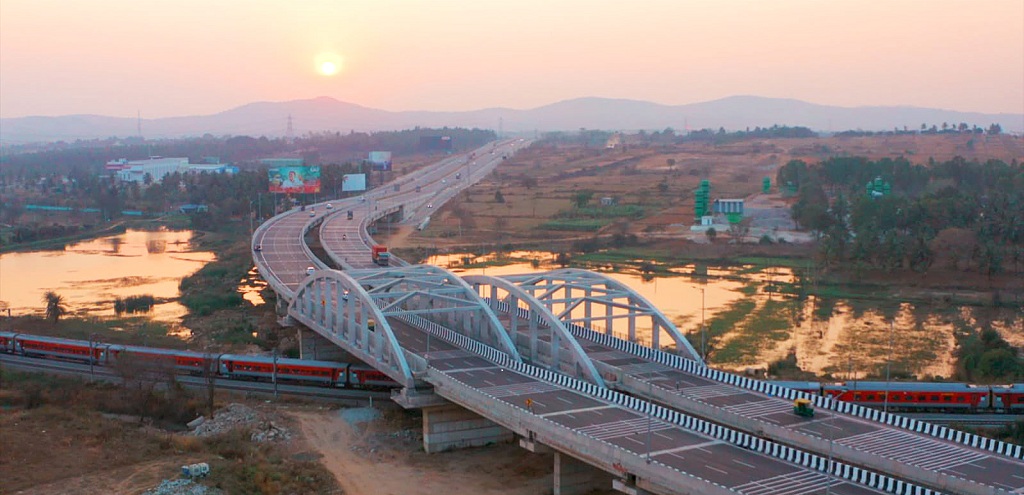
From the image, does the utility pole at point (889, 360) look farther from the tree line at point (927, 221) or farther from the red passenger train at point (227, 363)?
the red passenger train at point (227, 363)

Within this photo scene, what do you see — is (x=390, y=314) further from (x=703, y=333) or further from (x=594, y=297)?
(x=703, y=333)

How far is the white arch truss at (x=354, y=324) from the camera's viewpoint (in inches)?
Result: 1305

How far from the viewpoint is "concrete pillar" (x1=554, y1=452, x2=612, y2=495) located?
1026 inches

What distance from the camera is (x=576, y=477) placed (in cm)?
2630

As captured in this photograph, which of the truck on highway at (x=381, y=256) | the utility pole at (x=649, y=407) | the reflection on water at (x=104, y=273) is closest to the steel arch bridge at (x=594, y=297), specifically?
the utility pole at (x=649, y=407)

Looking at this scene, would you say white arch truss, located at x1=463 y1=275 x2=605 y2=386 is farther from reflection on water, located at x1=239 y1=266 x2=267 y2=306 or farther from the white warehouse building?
the white warehouse building

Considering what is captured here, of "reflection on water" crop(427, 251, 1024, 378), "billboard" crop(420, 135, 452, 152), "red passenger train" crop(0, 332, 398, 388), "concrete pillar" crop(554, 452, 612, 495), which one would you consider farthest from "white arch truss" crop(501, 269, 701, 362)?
"billboard" crop(420, 135, 452, 152)

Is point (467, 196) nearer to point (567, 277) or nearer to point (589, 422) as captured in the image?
point (567, 277)

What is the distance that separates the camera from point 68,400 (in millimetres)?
35344

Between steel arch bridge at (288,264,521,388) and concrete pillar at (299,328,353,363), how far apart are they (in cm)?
84

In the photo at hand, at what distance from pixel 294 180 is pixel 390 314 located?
60.0 metres

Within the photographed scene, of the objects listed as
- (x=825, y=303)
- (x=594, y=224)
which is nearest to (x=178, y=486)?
(x=825, y=303)

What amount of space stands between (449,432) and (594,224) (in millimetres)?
58713

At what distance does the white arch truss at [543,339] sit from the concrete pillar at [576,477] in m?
4.53
